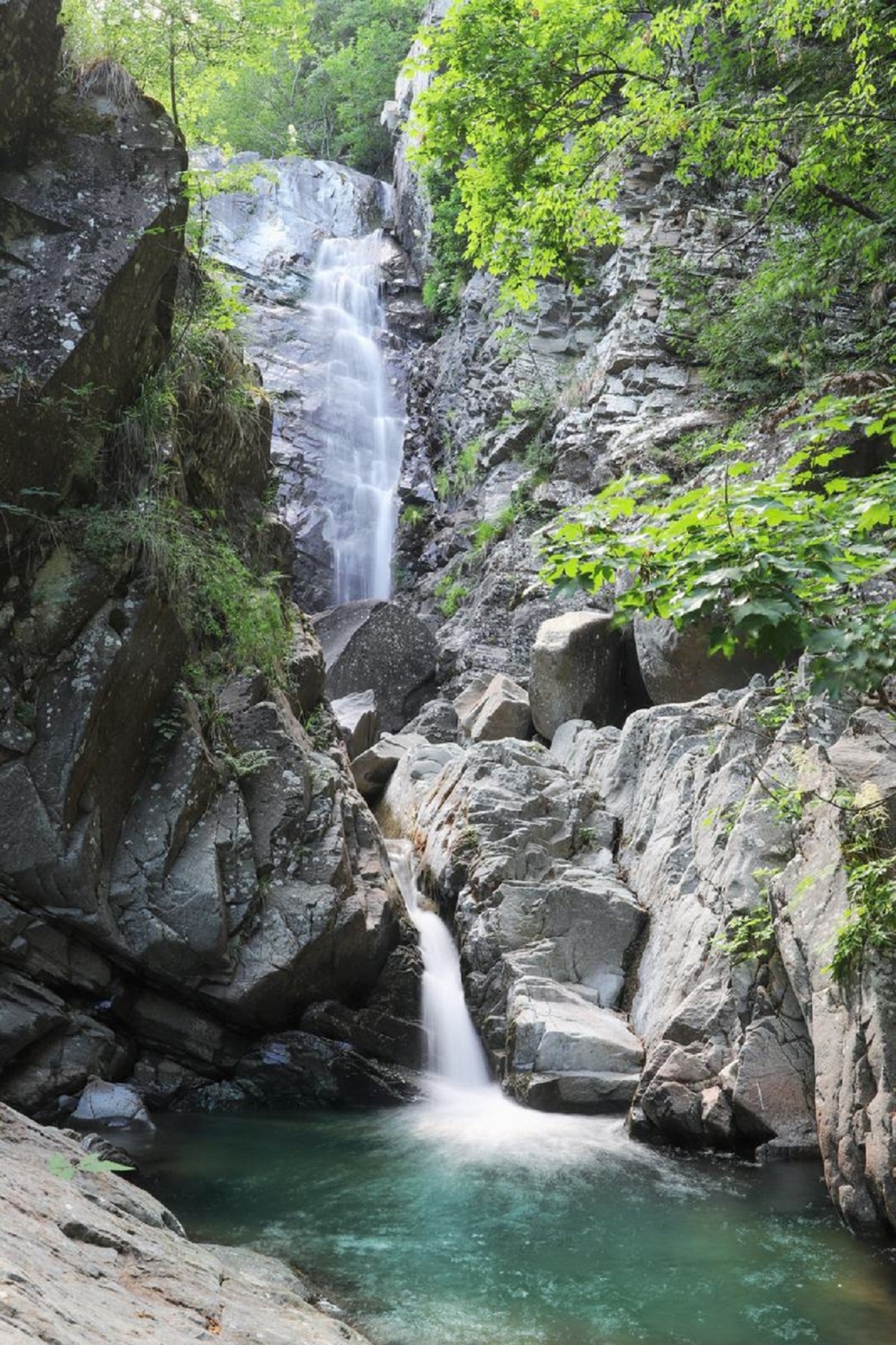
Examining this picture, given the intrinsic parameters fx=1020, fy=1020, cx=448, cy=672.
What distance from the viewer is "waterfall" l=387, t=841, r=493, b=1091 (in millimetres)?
9914

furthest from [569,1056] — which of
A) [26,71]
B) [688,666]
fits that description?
[26,71]

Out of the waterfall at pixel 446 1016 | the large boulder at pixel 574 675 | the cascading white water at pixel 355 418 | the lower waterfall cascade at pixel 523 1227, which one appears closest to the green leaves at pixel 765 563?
the lower waterfall cascade at pixel 523 1227

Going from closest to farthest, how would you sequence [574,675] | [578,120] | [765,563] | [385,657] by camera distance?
1. [765,563]
2. [578,120]
3. [574,675]
4. [385,657]

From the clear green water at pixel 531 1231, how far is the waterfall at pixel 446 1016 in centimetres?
109

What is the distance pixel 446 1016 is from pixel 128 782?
3957mm

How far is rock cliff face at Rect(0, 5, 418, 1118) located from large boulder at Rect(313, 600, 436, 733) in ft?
25.4

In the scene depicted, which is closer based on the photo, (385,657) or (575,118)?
(575,118)

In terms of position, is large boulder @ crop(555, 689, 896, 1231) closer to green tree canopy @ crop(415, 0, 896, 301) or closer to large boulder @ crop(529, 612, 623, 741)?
large boulder @ crop(529, 612, 623, 741)

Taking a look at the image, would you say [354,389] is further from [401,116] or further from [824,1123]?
[824,1123]

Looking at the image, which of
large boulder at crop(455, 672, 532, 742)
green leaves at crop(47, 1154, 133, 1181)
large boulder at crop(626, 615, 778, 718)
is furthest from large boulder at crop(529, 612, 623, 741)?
green leaves at crop(47, 1154, 133, 1181)

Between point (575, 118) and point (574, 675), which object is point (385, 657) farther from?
point (575, 118)

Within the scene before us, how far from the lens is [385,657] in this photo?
18891 millimetres

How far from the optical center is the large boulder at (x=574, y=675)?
47.7 feet

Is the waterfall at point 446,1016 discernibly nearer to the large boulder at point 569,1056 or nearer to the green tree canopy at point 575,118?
the large boulder at point 569,1056
